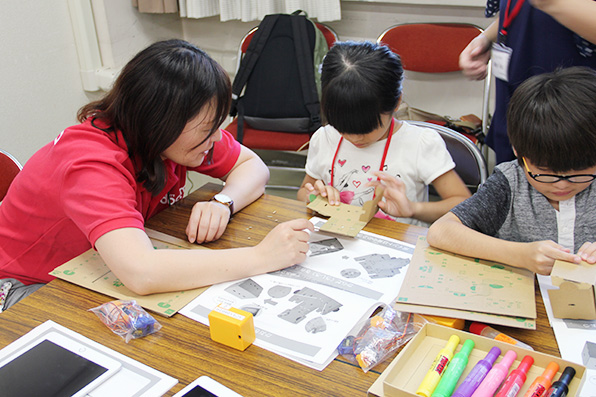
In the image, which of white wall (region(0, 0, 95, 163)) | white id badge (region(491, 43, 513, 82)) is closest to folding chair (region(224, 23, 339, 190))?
white wall (region(0, 0, 95, 163))

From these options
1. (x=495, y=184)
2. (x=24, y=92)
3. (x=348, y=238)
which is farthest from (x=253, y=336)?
(x=24, y=92)

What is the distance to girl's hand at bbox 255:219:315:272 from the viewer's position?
0.97 meters

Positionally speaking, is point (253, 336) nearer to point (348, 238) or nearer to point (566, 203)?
point (348, 238)

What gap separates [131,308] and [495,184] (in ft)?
2.64

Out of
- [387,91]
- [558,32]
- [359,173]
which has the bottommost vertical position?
[359,173]

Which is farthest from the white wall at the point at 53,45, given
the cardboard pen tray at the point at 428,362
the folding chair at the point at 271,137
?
the cardboard pen tray at the point at 428,362

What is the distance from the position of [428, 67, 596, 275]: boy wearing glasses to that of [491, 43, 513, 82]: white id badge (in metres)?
0.35

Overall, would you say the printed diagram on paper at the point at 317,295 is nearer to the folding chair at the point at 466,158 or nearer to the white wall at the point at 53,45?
the folding chair at the point at 466,158

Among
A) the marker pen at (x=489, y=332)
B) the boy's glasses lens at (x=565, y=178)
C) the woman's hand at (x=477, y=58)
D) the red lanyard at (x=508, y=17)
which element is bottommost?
the marker pen at (x=489, y=332)

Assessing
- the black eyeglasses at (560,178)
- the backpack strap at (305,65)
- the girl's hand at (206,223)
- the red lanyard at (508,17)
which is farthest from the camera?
the backpack strap at (305,65)

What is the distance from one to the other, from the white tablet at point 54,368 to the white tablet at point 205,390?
0.12m

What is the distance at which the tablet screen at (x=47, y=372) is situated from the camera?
70cm

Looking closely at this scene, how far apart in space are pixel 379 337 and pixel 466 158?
35.6 inches

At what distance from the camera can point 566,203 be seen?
3.51 ft
